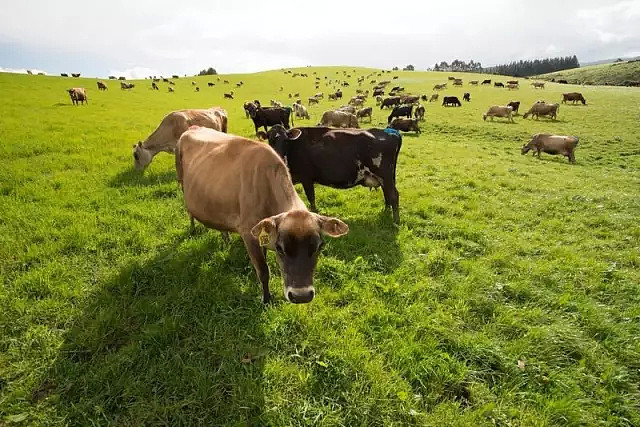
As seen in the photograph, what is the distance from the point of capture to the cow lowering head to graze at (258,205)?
136 inches

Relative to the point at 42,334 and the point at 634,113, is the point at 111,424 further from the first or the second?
the point at 634,113

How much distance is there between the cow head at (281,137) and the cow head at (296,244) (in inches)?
170

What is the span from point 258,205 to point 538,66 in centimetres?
20141

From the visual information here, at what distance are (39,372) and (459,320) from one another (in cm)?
473

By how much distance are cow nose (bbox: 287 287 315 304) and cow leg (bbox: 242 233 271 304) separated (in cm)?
122

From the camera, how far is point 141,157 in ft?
34.1

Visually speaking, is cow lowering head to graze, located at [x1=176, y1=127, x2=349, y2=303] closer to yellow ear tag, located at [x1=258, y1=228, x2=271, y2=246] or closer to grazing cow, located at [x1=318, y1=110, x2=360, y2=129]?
yellow ear tag, located at [x1=258, y1=228, x2=271, y2=246]

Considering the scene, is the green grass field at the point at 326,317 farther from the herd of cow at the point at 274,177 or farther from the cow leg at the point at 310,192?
the herd of cow at the point at 274,177

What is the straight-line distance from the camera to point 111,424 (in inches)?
122

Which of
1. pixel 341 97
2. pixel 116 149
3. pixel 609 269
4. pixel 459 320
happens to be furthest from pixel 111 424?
pixel 341 97

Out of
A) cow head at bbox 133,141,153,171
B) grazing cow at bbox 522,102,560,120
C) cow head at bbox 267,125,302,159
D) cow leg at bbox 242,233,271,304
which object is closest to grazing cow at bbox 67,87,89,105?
cow head at bbox 133,141,153,171

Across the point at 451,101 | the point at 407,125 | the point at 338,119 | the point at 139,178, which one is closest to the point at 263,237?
the point at 139,178

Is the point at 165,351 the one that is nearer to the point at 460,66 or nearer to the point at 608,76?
the point at 608,76

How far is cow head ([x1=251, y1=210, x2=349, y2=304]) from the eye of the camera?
341 cm
